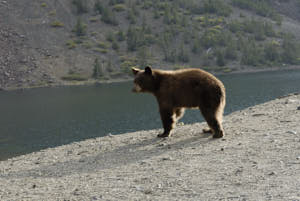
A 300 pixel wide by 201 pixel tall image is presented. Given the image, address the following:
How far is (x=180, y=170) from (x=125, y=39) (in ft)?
316

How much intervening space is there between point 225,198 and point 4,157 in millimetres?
20648

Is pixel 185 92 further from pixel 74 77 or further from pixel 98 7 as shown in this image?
pixel 98 7

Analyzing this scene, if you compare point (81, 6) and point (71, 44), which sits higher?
point (81, 6)

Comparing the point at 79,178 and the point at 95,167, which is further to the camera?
the point at 95,167

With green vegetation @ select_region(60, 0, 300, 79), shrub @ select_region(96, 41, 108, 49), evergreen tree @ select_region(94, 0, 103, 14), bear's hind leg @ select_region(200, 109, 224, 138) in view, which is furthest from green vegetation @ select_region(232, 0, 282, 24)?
bear's hind leg @ select_region(200, 109, 224, 138)

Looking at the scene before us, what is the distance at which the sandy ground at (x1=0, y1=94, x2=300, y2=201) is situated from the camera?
753cm

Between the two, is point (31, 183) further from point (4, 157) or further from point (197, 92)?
point (4, 157)

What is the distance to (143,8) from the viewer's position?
119 m

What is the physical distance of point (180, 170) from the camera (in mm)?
9062

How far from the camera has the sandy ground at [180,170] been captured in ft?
24.7

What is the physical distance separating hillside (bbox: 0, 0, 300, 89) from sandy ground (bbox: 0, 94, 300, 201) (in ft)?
224

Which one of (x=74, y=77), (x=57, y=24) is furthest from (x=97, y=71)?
(x=57, y=24)

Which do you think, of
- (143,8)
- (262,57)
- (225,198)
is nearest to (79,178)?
(225,198)

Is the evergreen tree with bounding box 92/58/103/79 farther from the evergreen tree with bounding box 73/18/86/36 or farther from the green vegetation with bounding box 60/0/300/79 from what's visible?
the evergreen tree with bounding box 73/18/86/36
